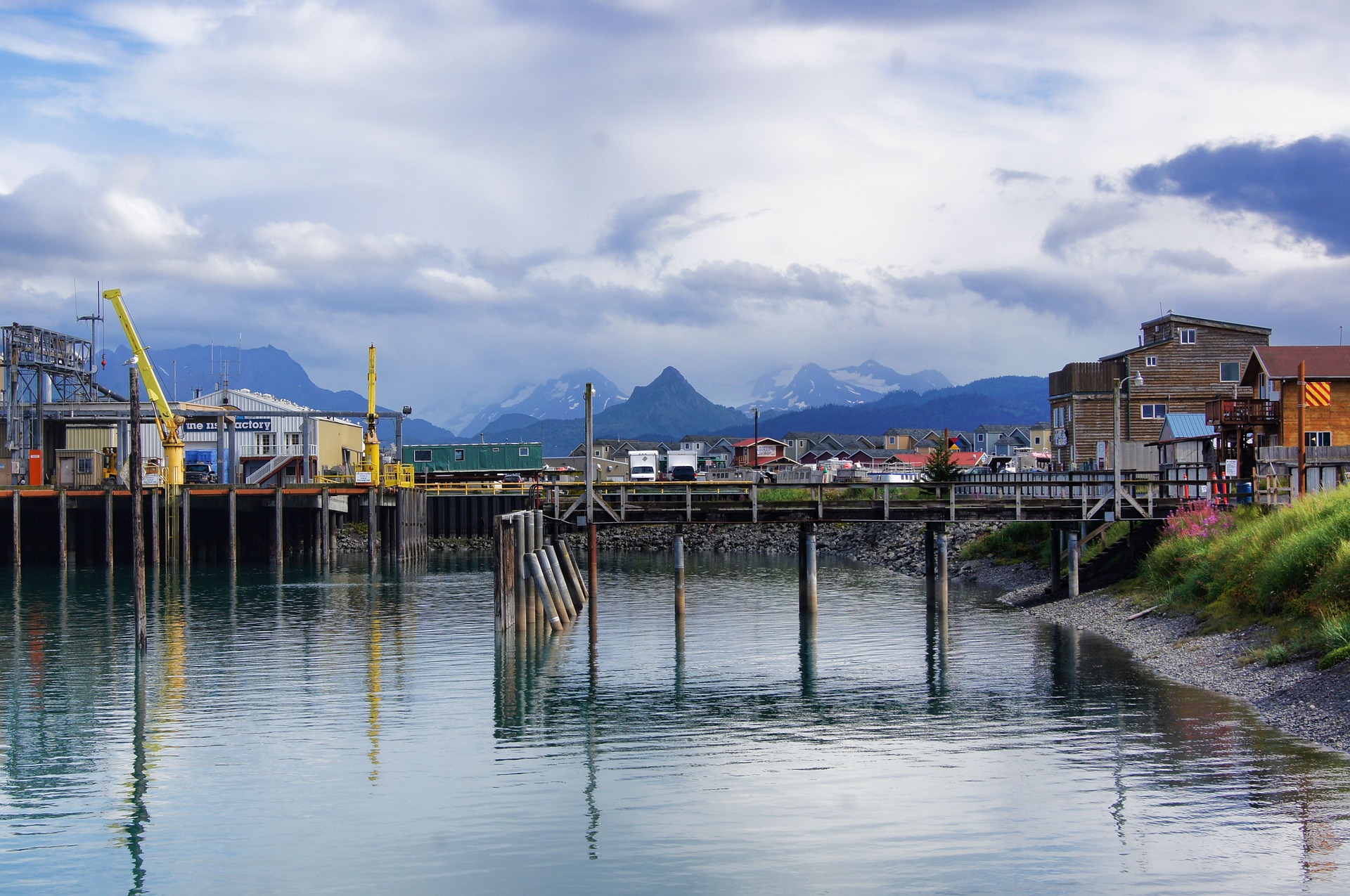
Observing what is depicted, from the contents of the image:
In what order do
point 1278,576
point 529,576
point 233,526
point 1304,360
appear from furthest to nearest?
point 233,526 → point 1304,360 → point 529,576 → point 1278,576

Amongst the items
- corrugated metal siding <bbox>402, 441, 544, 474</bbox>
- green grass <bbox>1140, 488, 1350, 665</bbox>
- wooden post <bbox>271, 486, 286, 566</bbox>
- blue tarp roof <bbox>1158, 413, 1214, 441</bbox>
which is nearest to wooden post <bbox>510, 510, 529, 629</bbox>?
green grass <bbox>1140, 488, 1350, 665</bbox>

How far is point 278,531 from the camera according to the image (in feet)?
236

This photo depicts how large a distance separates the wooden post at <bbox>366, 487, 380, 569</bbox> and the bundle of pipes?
1222 inches

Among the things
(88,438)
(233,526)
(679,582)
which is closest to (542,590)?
(679,582)

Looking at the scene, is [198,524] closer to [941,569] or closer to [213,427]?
[213,427]

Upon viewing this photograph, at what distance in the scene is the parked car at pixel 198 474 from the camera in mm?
87125

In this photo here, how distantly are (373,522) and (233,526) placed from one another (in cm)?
817

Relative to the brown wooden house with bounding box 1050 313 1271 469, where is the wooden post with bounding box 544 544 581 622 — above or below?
below

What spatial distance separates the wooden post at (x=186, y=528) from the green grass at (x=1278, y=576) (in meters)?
54.1

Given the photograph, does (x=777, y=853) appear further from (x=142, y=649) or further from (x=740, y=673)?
(x=142, y=649)

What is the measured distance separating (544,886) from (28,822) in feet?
30.8

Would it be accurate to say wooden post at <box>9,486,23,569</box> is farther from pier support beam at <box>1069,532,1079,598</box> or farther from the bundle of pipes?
pier support beam at <box>1069,532,1079,598</box>

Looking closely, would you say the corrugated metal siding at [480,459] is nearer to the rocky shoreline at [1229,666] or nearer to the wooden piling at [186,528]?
the wooden piling at [186,528]

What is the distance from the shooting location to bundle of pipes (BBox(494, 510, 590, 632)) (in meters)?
39.4
